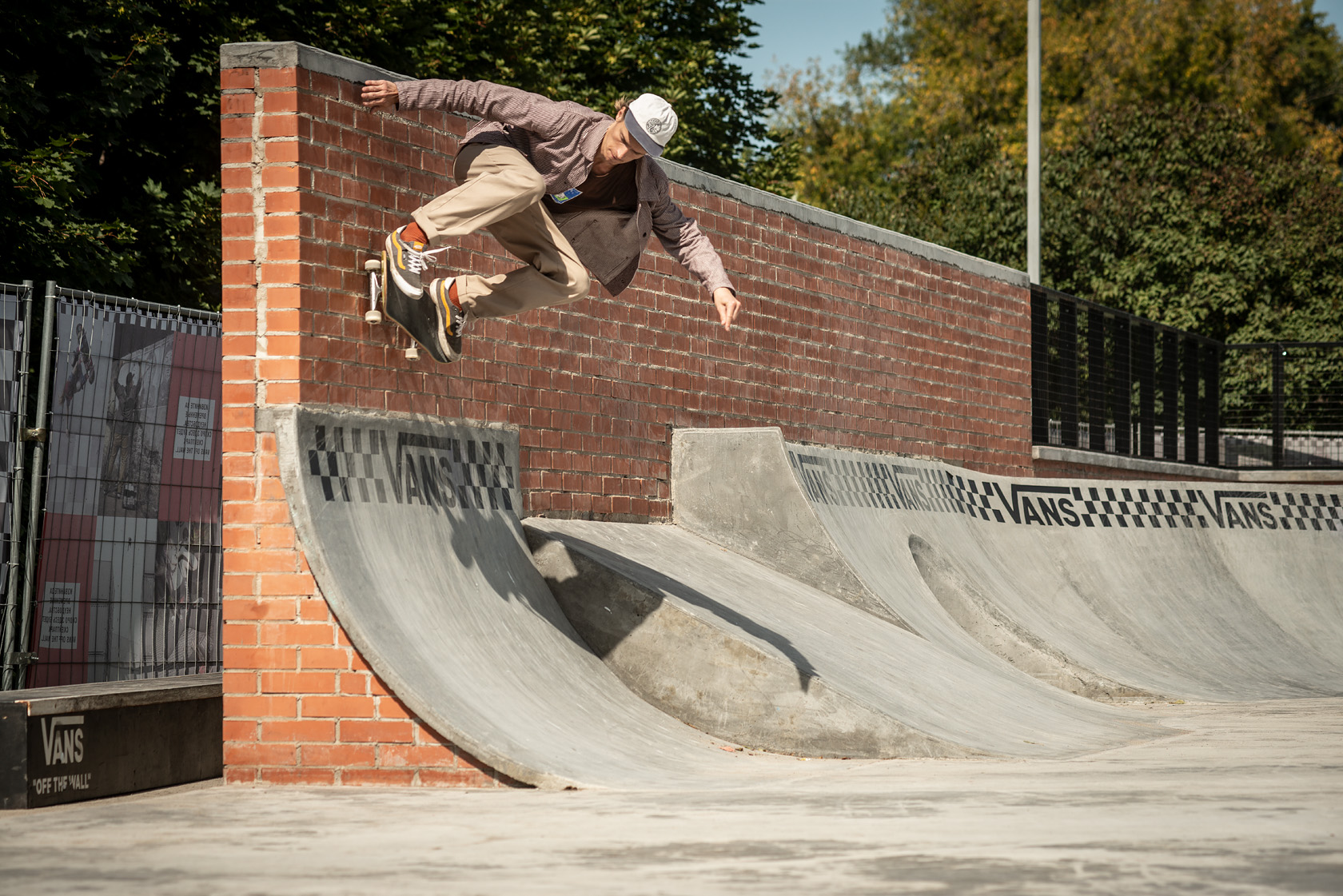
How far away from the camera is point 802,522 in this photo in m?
9.19

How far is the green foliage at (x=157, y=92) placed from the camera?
1370 centimetres

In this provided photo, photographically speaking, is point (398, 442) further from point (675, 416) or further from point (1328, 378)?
point (1328, 378)

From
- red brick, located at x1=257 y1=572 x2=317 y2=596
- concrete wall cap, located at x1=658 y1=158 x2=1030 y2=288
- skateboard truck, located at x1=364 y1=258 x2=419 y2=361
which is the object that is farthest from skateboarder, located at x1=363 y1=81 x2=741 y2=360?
concrete wall cap, located at x1=658 y1=158 x2=1030 y2=288

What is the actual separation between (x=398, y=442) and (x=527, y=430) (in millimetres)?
1672

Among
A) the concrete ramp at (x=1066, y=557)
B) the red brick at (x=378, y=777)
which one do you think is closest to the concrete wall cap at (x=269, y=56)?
the red brick at (x=378, y=777)

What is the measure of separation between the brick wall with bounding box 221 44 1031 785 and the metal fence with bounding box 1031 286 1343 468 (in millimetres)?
2885

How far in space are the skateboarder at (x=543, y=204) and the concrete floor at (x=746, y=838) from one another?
2.22 m

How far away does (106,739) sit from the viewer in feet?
18.2

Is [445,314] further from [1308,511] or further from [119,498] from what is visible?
[1308,511]

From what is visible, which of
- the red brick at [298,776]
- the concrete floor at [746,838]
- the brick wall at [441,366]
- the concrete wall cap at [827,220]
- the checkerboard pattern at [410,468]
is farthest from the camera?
the concrete wall cap at [827,220]

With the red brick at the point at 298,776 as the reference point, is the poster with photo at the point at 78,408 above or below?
above

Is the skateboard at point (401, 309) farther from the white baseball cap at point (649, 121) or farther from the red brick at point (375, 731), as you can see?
the red brick at point (375, 731)

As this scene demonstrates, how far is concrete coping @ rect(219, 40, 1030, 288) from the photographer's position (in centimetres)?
627

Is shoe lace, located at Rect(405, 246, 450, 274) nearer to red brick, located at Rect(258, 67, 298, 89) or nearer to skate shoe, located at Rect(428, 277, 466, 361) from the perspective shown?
skate shoe, located at Rect(428, 277, 466, 361)
